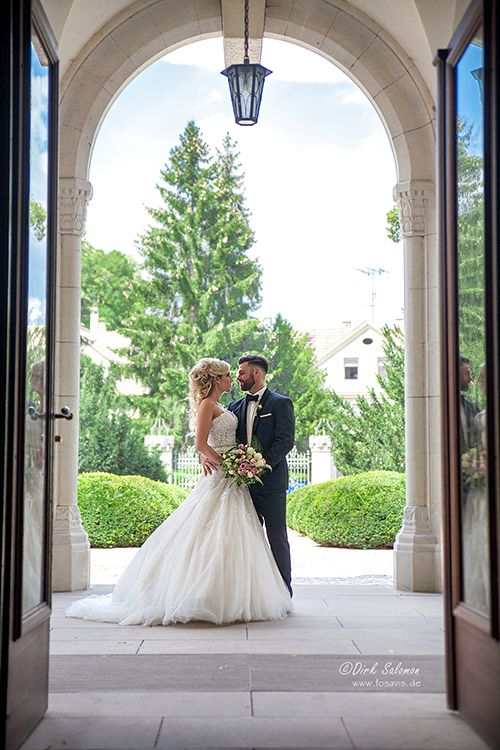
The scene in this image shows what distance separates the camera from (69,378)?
313 inches

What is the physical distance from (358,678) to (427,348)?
4.05 m

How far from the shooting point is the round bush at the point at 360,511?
42.2 feet

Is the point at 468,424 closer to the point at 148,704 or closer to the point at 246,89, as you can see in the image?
the point at 148,704

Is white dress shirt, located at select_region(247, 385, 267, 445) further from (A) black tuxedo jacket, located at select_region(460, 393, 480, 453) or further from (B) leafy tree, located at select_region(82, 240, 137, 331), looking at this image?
(B) leafy tree, located at select_region(82, 240, 137, 331)

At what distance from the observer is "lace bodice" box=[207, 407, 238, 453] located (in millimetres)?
7137

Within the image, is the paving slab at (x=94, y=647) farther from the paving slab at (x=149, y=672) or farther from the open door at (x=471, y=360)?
the open door at (x=471, y=360)

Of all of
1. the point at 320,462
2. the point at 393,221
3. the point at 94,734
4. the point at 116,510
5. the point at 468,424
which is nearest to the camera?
the point at 94,734

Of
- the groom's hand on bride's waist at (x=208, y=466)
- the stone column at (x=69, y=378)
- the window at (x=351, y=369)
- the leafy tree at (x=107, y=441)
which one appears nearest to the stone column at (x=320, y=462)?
the leafy tree at (x=107, y=441)

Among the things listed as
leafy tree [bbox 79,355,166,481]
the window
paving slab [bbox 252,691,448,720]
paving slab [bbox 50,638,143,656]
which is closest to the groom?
paving slab [bbox 50,638,143,656]

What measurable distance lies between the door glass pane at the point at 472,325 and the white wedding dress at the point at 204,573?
2713 mm

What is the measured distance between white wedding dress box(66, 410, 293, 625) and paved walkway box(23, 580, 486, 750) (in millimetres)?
154

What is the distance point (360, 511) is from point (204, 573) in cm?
697

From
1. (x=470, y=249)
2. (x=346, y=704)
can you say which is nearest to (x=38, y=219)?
(x=470, y=249)

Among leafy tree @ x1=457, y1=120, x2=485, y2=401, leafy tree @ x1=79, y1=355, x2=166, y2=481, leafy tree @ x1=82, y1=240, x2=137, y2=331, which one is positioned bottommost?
leafy tree @ x1=79, y1=355, x2=166, y2=481
